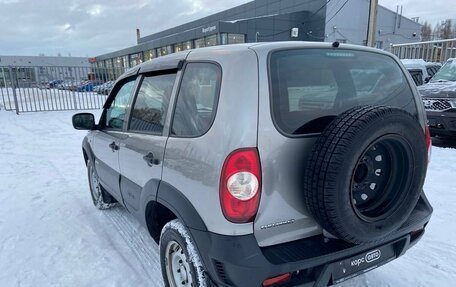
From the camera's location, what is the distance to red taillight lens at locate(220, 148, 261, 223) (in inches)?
66.6

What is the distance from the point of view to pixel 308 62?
78.7 inches

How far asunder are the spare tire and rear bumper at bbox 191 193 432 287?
14cm

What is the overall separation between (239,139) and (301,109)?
0.46m

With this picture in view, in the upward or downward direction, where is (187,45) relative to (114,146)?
upward

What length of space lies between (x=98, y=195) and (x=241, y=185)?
2949 mm

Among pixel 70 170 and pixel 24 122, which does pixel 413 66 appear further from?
pixel 24 122

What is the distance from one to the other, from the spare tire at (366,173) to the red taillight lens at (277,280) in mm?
343

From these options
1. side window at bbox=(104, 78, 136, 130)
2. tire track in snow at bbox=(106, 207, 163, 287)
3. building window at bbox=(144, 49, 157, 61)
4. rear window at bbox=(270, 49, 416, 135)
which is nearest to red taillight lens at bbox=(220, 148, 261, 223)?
rear window at bbox=(270, 49, 416, 135)

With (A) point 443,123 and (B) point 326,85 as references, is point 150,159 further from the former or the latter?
(A) point 443,123

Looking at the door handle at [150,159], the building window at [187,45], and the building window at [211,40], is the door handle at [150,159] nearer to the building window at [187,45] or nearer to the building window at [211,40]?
the building window at [211,40]

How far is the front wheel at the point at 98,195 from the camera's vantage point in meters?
4.00

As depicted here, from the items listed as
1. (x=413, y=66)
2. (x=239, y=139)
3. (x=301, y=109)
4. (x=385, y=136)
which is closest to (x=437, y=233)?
(x=385, y=136)

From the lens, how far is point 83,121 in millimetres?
3461

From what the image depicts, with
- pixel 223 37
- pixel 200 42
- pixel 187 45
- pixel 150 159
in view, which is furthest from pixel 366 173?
pixel 187 45
